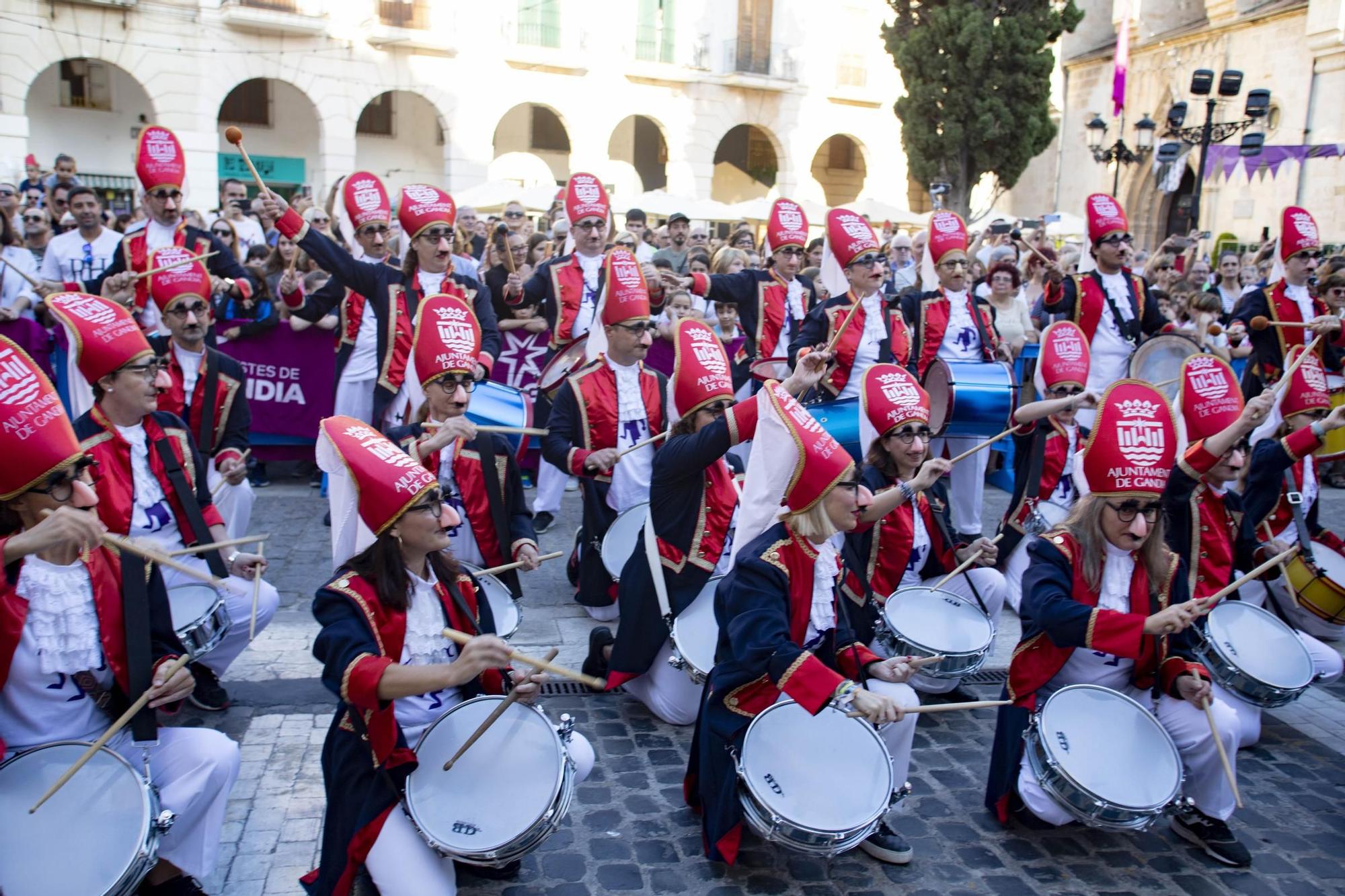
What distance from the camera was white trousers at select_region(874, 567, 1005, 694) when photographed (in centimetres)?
552

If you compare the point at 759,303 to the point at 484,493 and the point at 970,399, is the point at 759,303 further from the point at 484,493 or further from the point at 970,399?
the point at 484,493

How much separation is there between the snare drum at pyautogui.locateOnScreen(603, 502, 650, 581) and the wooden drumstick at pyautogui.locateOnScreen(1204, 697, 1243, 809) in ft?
10.1

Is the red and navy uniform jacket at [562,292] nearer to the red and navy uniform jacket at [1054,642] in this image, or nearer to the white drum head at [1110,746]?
the red and navy uniform jacket at [1054,642]

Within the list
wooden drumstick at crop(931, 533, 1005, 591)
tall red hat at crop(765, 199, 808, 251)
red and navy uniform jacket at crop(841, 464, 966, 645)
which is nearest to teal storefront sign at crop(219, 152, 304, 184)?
tall red hat at crop(765, 199, 808, 251)

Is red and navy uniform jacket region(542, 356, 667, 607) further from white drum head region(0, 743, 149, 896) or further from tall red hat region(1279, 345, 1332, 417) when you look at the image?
tall red hat region(1279, 345, 1332, 417)

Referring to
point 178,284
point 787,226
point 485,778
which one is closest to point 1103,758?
point 485,778

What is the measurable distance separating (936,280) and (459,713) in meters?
6.14

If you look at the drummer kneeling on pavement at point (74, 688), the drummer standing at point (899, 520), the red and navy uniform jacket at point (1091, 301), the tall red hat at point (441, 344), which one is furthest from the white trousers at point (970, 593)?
the drummer kneeling on pavement at point (74, 688)

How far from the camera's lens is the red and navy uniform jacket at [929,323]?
809cm

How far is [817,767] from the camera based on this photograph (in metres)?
3.76

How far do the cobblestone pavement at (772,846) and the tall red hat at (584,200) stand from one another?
14.8 feet

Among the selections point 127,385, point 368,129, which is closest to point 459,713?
point 127,385

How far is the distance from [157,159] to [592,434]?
3.75m

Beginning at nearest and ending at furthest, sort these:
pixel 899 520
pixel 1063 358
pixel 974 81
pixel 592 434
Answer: pixel 899 520, pixel 592 434, pixel 1063 358, pixel 974 81
